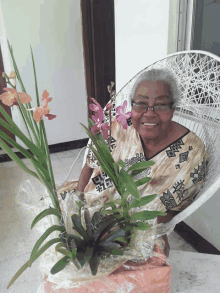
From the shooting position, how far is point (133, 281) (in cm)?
59

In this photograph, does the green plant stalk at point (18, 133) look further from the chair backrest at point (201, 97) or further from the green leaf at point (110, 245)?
the chair backrest at point (201, 97)

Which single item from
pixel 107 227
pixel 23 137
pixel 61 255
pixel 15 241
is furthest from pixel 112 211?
pixel 15 241

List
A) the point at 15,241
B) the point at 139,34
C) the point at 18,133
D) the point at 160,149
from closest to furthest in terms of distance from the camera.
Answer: the point at 18,133, the point at 160,149, the point at 15,241, the point at 139,34

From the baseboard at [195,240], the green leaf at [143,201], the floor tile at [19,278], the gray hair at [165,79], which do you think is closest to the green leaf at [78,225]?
the green leaf at [143,201]

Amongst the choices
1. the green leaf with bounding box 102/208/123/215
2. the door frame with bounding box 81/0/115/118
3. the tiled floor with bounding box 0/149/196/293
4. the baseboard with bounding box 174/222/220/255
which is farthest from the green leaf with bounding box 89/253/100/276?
the door frame with bounding box 81/0/115/118

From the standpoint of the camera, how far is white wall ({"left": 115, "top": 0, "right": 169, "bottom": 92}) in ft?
5.21

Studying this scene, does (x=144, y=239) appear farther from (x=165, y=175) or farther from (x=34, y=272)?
(x=34, y=272)

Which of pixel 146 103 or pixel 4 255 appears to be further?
pixel 4 255

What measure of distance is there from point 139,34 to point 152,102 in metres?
1.25

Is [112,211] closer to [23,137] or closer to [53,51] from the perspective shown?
[23,137]

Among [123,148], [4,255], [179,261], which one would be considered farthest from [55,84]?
[179,261]

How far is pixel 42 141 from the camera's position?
478mm

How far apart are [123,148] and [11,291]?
981mm

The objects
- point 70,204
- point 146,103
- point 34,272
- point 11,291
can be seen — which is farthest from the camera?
point 34,272
